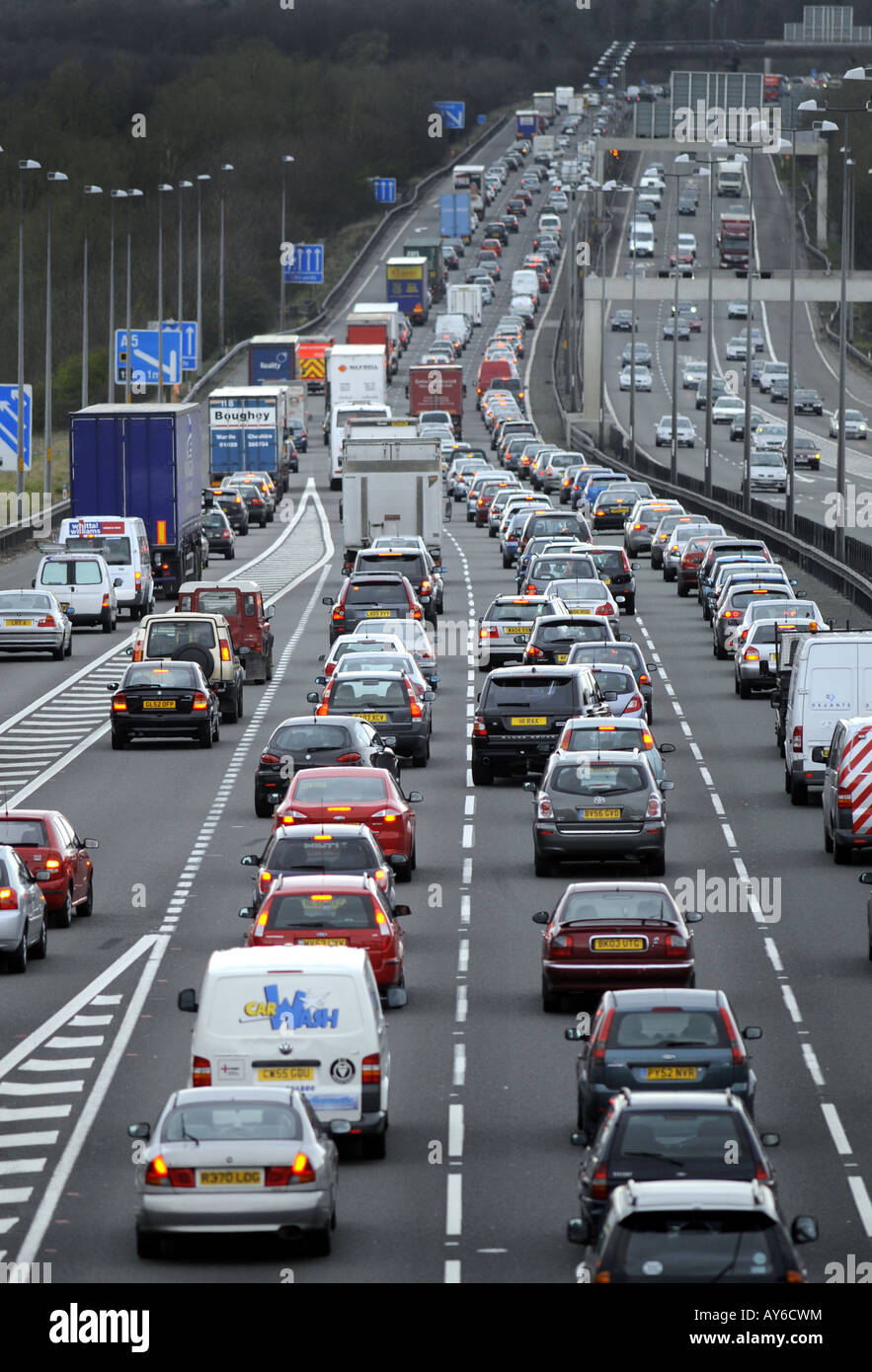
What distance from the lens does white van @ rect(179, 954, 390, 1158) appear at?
17.9 metres

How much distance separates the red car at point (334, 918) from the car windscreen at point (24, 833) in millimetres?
5034

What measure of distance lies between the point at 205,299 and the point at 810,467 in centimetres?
7853

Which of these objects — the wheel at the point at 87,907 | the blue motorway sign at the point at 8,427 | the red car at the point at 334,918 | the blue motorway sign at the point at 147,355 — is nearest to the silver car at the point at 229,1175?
the red car at the point at 334,918

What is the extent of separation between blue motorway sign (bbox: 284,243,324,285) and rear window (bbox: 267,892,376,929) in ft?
442

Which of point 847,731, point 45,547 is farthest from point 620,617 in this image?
point 847,731

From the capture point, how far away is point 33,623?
51906mm

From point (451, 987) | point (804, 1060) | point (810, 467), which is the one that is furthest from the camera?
point (810, 467)

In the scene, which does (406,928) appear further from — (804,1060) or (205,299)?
(205,299)

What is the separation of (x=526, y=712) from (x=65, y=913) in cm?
981

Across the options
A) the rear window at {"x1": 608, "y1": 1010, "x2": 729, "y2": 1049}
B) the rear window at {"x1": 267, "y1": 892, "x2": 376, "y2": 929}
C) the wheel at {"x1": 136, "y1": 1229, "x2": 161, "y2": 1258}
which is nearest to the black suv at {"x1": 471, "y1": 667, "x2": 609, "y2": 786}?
the rear window at {"x1": 267, "y1": 892, "x2": 376, "y2": 929}

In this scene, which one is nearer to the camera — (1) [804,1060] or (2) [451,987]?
(1) [804,1060]

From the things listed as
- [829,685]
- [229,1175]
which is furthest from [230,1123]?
[829,685]

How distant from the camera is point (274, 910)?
21672 mm

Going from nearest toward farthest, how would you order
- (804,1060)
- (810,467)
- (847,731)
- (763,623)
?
(804,1060) → (847,731) → (763,623) → (810,467)
